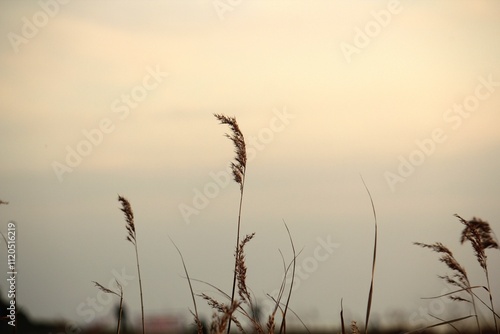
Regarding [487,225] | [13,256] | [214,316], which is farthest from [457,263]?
[13,256]

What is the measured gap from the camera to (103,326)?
14.4ft

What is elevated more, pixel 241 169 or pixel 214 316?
pixel 241 169

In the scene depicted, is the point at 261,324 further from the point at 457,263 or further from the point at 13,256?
the point at 13,256

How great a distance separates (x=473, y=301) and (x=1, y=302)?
777 cm

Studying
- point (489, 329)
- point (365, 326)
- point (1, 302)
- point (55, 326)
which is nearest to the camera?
point (365, 326)

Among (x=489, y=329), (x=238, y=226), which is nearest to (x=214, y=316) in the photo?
(x=238, y=226)

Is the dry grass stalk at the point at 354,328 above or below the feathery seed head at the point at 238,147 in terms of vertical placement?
below

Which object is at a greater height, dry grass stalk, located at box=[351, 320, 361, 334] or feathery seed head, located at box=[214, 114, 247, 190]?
feathery seed head, located at box=[214, 114, 247, 190]

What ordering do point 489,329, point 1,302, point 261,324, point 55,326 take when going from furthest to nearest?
point 1,302, point 489,329, point 55,326, point 261,324

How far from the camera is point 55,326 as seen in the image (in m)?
4.51

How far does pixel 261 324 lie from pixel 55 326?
1.39m

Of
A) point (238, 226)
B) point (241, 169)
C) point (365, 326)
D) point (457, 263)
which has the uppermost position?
point (241, 169)

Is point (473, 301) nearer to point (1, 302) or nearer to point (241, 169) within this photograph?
point (241, 169)

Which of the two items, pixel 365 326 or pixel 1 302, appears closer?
pixel 365 326
